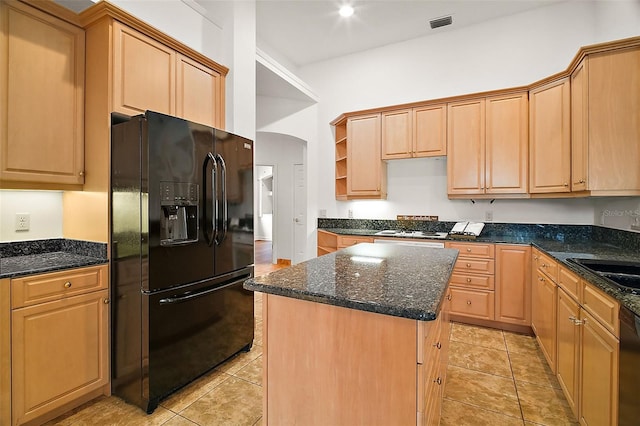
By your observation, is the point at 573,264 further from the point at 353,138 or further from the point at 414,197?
the point at 353,138

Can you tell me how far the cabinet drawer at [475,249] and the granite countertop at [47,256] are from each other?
10.6 ft

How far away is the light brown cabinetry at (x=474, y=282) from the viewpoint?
3.22m

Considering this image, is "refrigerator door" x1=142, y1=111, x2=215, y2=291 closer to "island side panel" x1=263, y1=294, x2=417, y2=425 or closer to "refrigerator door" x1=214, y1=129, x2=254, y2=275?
"refrigerator door" x1=214, y1=129, x2=254, y2=275

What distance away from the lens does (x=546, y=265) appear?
2.44m

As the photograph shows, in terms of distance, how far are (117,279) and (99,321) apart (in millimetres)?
291

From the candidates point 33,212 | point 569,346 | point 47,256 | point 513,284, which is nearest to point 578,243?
point 513,284

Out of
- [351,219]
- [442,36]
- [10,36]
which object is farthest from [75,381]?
[442,36]

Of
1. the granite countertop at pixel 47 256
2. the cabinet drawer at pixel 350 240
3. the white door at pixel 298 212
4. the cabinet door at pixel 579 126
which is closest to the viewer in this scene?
the granite countertop at pixel 47 256

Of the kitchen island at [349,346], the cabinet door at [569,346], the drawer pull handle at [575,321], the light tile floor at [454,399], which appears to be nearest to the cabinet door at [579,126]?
the cabinet door at [569,346]

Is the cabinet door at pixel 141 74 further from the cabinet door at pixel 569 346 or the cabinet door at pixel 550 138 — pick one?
the cabinet door at pixel 550 138

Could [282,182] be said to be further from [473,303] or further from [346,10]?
[473,303]

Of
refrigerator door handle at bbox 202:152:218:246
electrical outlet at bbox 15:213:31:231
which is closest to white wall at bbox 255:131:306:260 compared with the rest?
refrigerator door handle at bbox 202:152:218:246

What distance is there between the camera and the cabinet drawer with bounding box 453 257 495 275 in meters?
3.21

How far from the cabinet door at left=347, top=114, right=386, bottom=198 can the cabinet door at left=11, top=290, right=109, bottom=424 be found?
3.13 metres
